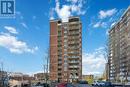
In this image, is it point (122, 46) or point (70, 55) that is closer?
point (122, 46)

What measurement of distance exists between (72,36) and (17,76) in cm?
3938

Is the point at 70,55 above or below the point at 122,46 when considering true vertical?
below

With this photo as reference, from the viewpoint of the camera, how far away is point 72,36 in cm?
19575

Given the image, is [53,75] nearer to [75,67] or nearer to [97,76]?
[75,67]

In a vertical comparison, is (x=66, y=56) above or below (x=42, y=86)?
above

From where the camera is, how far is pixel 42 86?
67438 mm

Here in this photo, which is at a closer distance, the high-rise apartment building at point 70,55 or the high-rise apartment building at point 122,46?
the high-rise apartment building at point 122,46

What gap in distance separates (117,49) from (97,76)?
105 ft

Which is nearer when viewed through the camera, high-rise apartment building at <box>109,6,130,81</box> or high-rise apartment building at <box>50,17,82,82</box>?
high-rise apartment building at <box>109,6,130,81</box>

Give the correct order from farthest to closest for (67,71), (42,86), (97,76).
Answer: (67,71)
(97,76)
(42,86)

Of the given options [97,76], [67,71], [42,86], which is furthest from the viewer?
[67,71]

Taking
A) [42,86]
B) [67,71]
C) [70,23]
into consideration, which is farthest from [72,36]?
[42,86]

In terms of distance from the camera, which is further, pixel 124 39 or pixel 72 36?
pixel 72 36

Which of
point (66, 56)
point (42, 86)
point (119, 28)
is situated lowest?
point (42, 86)
